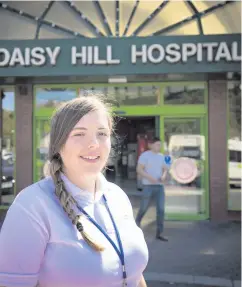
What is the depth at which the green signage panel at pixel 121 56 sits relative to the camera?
6699mm

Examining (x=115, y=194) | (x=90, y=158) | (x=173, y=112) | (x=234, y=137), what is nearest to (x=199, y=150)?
(x=234, y=137)

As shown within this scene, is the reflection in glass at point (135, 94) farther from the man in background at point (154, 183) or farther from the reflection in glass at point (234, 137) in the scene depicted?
the man in background at point (154, 183)

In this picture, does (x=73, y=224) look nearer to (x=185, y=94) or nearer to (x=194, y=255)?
(x=194, y=255)

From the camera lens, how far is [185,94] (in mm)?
7934

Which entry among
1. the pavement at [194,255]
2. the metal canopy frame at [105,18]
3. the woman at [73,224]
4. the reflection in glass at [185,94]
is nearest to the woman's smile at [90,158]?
the woman at [73,224]

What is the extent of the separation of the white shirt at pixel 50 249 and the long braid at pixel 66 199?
2cm

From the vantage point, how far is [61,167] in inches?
64.6

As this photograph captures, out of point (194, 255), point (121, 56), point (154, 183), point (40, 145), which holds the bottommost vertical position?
point (194, 255)

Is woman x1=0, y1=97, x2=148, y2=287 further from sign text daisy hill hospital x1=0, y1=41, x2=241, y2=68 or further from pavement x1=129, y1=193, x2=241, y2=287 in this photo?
sign text daisy hill hospital x1=0, y1=41, x2=241, y2=68

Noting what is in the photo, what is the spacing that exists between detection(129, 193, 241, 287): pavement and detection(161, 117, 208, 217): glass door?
44 cm

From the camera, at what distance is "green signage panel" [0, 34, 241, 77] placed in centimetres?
670

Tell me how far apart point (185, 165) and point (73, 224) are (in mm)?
6679

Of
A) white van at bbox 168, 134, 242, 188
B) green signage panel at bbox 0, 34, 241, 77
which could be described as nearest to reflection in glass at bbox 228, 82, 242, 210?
white van at bbox 168, 134, 242, 188

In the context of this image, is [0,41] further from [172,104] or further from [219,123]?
[219,123]
